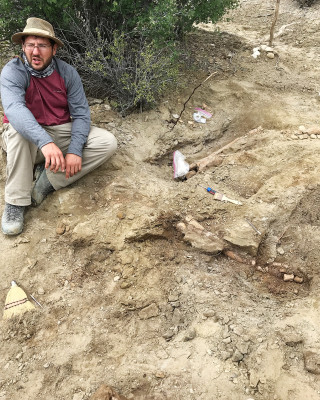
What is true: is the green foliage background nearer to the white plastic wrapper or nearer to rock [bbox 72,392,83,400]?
the white plastic wrapper

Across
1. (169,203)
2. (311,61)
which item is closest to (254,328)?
(169,203)

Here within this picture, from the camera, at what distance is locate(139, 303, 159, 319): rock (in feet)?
7.70

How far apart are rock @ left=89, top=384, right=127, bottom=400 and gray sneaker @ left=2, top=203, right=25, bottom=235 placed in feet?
4.80

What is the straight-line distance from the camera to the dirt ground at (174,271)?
79.6 inches

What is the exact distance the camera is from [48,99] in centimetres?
295

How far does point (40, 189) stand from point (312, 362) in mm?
2367

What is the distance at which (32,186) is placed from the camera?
3.08m

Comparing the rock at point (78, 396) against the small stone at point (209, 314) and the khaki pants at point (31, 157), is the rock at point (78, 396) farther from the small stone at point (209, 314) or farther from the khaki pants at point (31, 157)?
the khaki pants at point (31, 157)

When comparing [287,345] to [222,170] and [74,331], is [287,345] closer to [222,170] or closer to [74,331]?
[74,331]

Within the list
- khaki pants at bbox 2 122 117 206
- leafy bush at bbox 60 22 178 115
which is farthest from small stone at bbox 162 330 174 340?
leafy bush at bbox 60 22 178 115

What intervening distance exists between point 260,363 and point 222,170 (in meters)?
1.90

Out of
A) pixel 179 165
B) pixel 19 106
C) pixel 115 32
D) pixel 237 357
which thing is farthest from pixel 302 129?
pixel 19 106

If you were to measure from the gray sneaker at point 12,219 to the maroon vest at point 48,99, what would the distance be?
75 centimetres

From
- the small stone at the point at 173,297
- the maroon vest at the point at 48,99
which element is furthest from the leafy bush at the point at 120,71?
the small stone at the point at 173,297
